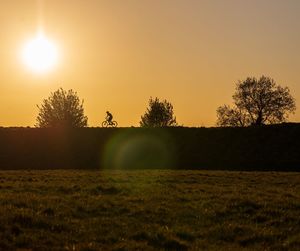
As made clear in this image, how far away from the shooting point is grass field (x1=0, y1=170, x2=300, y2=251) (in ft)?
53.5

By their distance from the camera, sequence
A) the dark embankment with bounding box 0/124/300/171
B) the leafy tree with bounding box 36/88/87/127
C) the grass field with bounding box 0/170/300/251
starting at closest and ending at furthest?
1. the grass field with bounding box 0/170/300/251
2. the dark embankment with bounding box 0/124/300/171
3. the leafy tree with bounding box 36/88/87/127

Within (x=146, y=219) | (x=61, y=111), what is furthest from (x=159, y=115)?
(x=146, y=219)

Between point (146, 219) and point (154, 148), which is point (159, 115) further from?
point (146, 219)

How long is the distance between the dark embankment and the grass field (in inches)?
1386

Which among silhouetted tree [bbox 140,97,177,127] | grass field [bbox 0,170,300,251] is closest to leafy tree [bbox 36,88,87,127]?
silhouetted tree [bbox 140,97,177,127]

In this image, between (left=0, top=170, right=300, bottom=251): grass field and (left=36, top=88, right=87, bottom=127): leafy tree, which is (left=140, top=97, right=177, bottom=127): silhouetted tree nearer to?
(left=36, top=88, right=87, bottom=127): leafy tree

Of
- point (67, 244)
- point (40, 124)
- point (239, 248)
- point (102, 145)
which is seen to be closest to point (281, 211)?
point (239, 248)

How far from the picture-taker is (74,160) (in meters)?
68.9

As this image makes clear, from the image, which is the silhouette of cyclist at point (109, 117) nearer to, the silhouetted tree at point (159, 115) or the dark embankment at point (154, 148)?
the dark embankment at point (154, 148)

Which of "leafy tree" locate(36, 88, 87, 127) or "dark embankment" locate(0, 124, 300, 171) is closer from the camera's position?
"dark embankment" locate(0, 124, 300, 171)

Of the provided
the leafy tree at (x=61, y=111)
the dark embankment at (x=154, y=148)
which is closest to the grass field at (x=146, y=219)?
the dark embankment at (x=154, y=148)

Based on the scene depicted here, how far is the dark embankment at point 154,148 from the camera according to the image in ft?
211

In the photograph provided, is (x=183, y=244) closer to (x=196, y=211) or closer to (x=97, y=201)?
(x=196, y=211)

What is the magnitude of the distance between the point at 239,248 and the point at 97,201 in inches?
329
